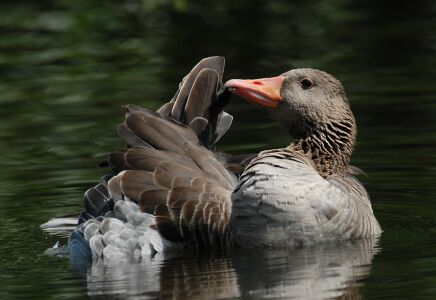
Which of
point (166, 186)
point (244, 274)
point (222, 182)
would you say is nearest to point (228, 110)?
point (222, 182)

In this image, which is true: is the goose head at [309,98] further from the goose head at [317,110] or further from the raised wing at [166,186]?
the raised wing at [166,186]

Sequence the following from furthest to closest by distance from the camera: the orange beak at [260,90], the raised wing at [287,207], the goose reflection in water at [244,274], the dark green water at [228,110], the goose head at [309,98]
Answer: the goose head at [309,98]
the orange beak at [260,90]
the raised wing at [287,207]
the dark green water at [228,110]
the goose reflection in water at [244,274]

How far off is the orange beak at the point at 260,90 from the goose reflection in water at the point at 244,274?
5.24ft

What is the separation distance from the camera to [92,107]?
19016 mm

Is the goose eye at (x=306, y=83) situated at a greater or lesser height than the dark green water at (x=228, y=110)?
greater

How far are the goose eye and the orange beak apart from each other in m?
0.21

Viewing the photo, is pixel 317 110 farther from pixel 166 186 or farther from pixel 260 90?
pixel 166 186

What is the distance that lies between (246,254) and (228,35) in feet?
38.8

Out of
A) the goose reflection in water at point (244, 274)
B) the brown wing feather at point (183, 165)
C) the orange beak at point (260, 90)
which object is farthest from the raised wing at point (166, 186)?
the orange beak at point (260, 90)

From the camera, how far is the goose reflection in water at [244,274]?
34.5 feet

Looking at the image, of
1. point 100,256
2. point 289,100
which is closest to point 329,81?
point 289,100

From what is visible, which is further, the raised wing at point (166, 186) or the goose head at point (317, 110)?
the goose head at point (317, 110)

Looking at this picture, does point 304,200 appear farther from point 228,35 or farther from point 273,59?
point 228,35

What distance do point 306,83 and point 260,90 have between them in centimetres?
46
